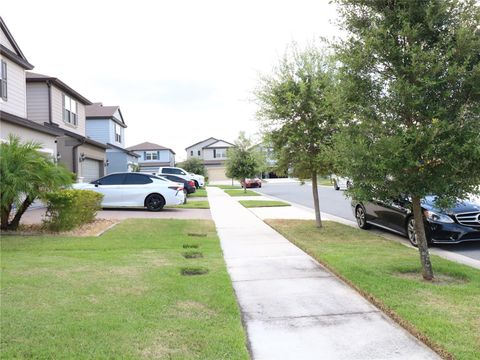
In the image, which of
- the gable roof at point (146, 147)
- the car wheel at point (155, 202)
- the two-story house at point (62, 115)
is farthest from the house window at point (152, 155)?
the car wheel at point (155, 202)

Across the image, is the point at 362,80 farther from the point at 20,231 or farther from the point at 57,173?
the point at 20,231

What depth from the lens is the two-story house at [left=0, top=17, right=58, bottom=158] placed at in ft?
50.3

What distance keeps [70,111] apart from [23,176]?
1604cm

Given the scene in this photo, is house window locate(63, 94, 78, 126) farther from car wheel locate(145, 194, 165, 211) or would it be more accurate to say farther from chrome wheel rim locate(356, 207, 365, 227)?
chrome wheel rim locate(356, 207, 365, 227)

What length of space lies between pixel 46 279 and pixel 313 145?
286 inches

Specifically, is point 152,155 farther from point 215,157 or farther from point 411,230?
point 411,230

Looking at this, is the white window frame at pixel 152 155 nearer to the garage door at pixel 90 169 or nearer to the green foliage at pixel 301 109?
the garage door at pixel 90 169

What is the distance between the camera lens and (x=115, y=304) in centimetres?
516

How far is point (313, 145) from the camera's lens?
11.5 m

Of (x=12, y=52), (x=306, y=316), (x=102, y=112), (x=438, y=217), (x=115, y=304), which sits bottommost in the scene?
(x=306, y=316)

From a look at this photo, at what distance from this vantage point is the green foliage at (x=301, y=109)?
1111cm

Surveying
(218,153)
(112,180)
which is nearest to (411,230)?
(112,180)

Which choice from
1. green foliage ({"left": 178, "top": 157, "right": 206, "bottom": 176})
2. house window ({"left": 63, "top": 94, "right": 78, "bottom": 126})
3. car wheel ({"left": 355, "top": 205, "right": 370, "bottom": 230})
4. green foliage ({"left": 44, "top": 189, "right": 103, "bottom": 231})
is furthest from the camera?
green foliage ({"left": 178, "top": 157, "right": 206, "bottom": 176})

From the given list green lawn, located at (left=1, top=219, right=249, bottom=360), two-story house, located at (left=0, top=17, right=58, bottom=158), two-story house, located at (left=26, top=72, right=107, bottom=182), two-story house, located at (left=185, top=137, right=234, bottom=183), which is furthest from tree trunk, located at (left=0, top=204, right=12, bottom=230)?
two-story house, located at (left=185, top=137, right=234, bottom=183)
